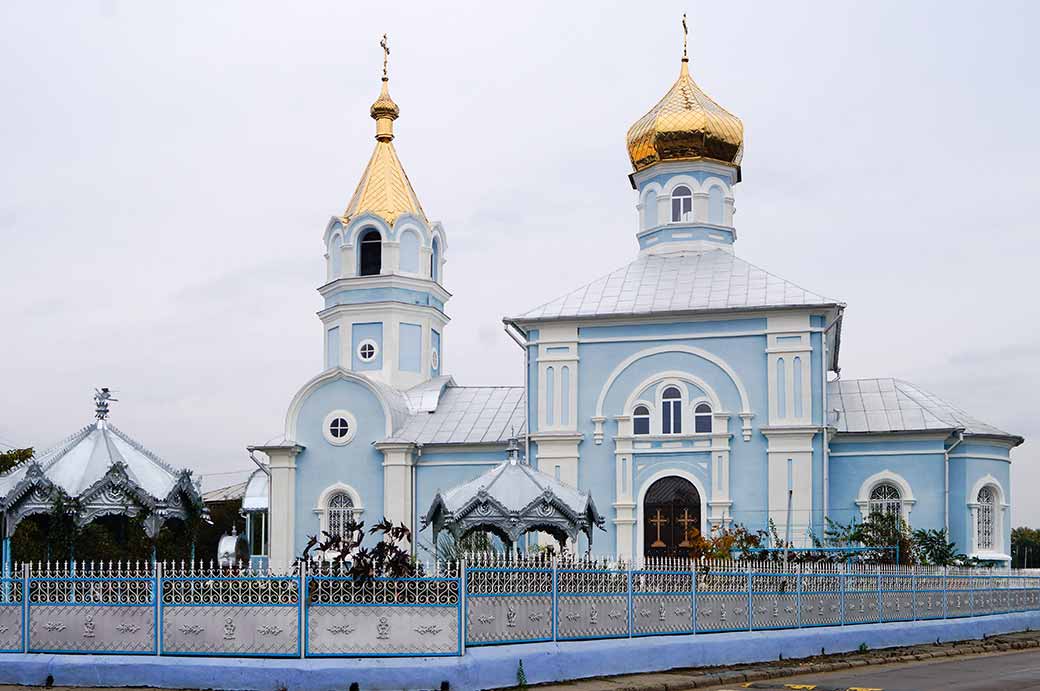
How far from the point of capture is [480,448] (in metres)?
27.5

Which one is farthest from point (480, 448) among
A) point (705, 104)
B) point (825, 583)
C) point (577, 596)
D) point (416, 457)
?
point (577, 596)

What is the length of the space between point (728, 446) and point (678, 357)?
6.62 ft

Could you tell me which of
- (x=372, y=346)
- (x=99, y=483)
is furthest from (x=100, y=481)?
(x=372, y=346)

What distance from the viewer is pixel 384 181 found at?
31266 millimetres

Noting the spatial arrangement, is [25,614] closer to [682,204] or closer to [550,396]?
[550,396]

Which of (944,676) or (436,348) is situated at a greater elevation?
(436,348)

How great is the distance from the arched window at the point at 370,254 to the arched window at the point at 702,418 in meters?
8.74

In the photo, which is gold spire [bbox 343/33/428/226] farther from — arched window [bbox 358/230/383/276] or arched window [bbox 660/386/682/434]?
arched window [bbox 660/386/682/434]

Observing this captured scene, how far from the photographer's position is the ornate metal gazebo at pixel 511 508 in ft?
54.5

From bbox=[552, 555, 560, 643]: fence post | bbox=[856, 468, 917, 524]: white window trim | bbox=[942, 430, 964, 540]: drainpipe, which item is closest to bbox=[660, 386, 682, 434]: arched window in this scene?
bbox=[856, 468, 917, 524]: white window trim

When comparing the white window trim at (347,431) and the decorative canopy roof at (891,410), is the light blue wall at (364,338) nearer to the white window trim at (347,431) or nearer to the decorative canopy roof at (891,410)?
the white window trim at (347,431)

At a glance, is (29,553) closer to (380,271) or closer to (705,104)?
(380,271)

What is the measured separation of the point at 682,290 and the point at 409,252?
710 centimetres

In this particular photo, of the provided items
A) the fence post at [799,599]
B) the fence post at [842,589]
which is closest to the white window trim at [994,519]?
the fence post at [842,589]
